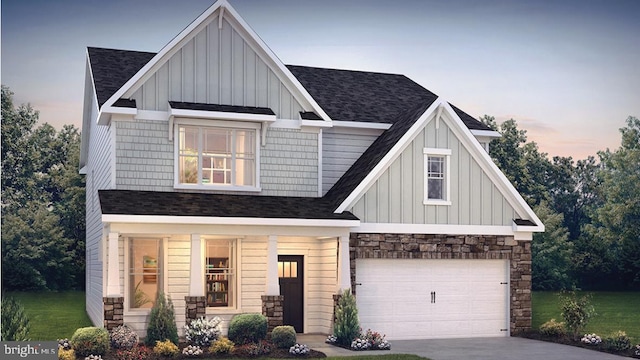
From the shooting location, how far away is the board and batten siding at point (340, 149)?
25797mm

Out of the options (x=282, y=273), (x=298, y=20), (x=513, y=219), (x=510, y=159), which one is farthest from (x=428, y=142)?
(x=510, y=159)

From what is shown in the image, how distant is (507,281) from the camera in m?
25.0

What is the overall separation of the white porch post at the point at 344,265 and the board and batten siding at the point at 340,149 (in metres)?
3.04

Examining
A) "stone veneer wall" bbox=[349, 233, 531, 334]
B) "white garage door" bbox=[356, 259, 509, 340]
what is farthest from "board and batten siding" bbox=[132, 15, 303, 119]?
"white garage door" bbox=[356, 259, 509, 340]

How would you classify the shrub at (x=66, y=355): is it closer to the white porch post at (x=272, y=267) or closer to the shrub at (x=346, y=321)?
the white porch post at (x=272, y=267)

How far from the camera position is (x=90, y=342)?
1898 cm

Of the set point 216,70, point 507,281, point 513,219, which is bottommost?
point 507,281

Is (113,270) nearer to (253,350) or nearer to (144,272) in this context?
(144,272)

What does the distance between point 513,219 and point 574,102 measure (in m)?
21.5

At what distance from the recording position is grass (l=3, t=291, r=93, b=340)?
26.2 metres

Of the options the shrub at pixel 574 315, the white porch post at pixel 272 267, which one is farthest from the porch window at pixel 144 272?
the shrub at pixel 574 315

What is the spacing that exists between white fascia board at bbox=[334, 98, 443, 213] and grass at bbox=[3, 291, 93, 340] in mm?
9097

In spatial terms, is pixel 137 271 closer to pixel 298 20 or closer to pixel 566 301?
pixel 566 301

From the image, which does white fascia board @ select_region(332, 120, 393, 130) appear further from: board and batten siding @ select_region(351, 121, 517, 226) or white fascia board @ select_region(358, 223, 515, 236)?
white fascia board @ select_region(358, 223, 515, 236)
